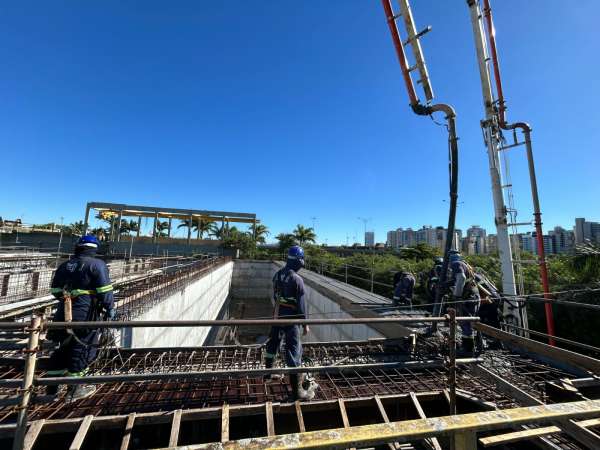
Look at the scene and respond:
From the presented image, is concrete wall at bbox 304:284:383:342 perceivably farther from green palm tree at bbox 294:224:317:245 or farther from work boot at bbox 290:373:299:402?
green palm tree at bbox 294:224:317:245

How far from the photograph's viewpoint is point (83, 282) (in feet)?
10.2

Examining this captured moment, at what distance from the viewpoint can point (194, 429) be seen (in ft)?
9.36

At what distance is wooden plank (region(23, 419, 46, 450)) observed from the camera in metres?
2.30

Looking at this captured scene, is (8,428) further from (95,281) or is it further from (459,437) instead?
(459,437)

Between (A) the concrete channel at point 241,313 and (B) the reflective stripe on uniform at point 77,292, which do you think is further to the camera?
(A) the concrete channel at point 241,313

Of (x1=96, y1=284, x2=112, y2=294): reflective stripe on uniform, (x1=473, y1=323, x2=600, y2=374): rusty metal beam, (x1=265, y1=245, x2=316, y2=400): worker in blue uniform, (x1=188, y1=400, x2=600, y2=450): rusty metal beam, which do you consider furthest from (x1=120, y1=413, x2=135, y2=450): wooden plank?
(x1=473, y1=323, x2=600, y2=374): rusty metal beam

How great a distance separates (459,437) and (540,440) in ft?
7.29

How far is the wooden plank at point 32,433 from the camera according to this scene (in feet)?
7.54

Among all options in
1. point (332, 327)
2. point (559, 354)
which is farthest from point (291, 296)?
point (332, 327)

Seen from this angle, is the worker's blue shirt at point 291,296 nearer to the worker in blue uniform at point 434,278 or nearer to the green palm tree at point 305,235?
the worker in blue uniform at point 434,278

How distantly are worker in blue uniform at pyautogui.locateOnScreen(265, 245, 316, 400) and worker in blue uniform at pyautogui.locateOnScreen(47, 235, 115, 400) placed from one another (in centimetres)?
205

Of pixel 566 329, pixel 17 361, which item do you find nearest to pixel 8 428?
pixel 17 361

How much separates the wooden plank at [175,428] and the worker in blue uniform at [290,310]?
1.15 metres

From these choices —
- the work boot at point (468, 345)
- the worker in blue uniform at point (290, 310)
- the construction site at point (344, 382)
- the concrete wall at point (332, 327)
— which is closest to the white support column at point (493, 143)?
the construction site at point (344, 382)
